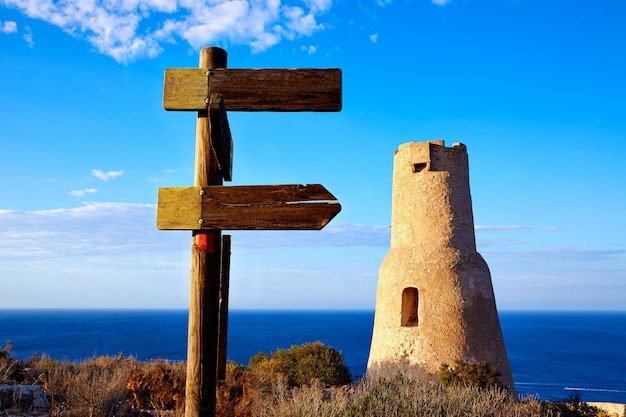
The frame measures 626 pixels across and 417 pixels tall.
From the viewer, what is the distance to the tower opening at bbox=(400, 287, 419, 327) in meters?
13.6

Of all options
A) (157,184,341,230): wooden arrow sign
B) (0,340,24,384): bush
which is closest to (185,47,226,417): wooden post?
(157,184,341,230): wooden arrow sign

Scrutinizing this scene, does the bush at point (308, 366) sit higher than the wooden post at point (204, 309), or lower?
lower

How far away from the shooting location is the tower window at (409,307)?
13609 mm

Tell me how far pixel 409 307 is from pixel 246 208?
1151 centimetres

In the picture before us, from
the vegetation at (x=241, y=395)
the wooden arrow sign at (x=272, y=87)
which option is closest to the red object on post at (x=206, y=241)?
the wooden arrow sign at (x=272, y=87)

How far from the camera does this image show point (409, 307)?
551 inches

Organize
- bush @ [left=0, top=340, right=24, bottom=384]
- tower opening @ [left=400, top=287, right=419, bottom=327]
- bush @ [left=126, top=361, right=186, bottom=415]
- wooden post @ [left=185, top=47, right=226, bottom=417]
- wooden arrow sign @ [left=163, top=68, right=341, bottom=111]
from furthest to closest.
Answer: tower opening @ [left=400, top=287, right=419, bottom=327], bush @ [left=0, top=340, right=24, bottom=384], bush @ [left=126, top=361, right=186, bottom=415], wooden arrow sign @ [left=163, top=68, right=341, bottom=111], wooden post @ [left=185, top=47, right=226, bottom=417]

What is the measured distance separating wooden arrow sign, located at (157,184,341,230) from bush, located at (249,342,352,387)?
39.9 ft

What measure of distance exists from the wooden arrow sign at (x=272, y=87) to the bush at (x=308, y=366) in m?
12.4

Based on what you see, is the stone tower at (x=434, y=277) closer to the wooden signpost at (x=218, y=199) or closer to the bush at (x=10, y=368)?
the bush at (x=10, y=368)

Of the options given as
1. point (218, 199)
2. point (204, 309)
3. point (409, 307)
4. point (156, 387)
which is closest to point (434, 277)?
point (409, 307)

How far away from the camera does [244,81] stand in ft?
11.3

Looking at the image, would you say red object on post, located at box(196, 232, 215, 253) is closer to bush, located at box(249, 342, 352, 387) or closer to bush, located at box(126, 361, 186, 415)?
bush, located at box(126, 361, 186, 415)

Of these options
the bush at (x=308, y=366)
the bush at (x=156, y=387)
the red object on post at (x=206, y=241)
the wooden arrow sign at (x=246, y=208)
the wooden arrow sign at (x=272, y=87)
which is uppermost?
the wooden arrow sign at (x=272, y=87)
